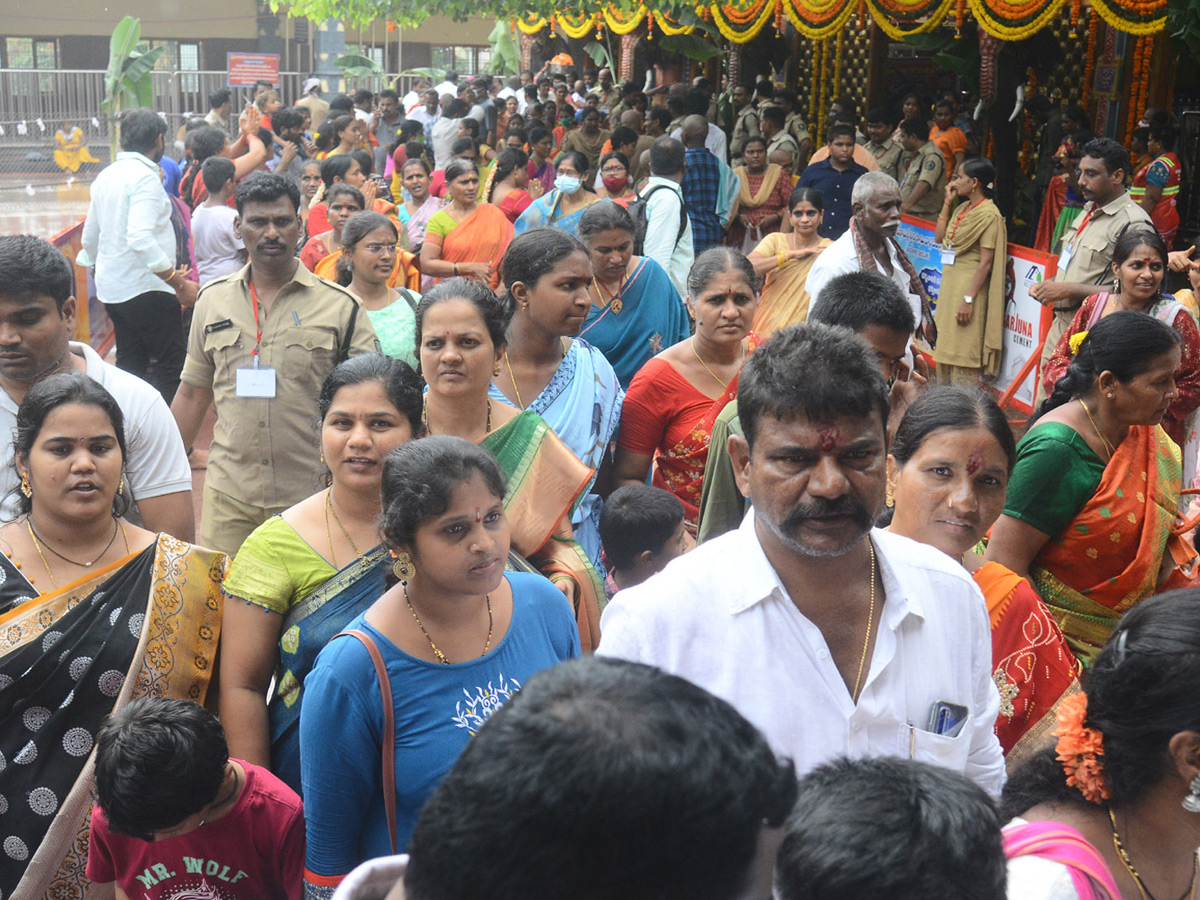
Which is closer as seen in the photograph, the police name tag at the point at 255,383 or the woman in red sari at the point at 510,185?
the police name tag at the point at 255,383

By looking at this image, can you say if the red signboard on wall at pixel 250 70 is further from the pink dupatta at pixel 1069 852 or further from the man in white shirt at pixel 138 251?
the pink dupatta at pixel 1069 852

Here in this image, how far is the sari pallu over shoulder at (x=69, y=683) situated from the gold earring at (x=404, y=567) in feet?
2.29

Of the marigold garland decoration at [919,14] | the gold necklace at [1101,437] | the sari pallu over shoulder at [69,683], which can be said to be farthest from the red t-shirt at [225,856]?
the marigold garland decoration at [919,14]

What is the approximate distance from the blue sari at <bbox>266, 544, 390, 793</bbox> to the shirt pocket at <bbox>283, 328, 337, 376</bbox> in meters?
1.81

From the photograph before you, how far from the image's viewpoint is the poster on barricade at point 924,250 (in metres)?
8.84

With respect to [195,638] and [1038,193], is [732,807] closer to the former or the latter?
[195,638]

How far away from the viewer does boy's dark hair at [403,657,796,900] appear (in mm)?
971

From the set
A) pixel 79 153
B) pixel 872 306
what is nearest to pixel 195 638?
pixel 872 306

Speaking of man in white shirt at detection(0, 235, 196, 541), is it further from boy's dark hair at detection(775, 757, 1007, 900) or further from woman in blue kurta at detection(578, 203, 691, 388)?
boy's dark hair at detection(775, 757, 1007, 900)

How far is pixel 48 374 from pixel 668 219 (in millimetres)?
4039

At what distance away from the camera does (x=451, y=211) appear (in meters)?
7.51

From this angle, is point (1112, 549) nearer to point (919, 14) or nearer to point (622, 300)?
point (622, 300)

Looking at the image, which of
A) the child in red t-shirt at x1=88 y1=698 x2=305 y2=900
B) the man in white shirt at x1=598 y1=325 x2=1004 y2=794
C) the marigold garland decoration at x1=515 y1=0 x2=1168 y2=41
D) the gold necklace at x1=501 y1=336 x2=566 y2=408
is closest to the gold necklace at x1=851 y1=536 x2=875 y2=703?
the man in white shirt at x1=598 y1=325 x2=1004 y2=794

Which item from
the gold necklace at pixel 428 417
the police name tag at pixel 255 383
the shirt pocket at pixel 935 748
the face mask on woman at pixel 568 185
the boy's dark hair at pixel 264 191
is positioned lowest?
the police name tag at pixel 255 383
